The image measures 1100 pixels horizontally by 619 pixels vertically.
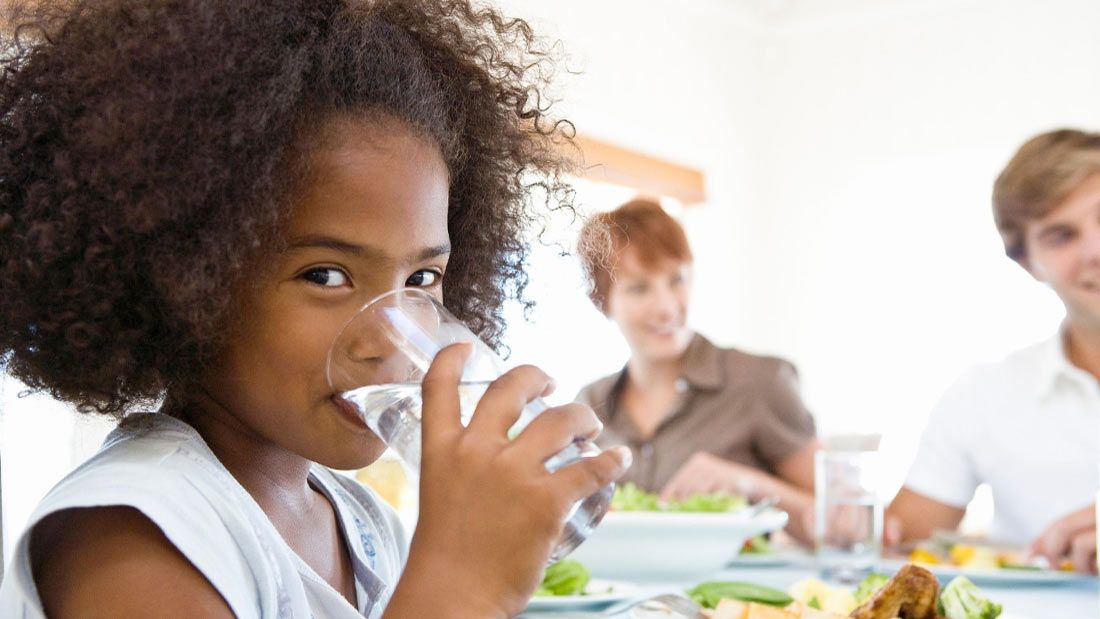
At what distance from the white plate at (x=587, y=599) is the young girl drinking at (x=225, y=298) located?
1.17ft

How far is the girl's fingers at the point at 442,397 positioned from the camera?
28.8 inches

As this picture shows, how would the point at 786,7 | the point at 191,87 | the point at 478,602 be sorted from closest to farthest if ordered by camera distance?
the point at 478,602 → the point at 191,87 → the point at 786,7

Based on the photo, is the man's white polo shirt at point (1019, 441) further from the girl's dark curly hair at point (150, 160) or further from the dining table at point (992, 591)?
the girl's dark curly hair at point (150, 160)

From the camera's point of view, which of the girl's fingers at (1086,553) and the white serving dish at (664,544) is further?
the girl's fingers at (1086,553)

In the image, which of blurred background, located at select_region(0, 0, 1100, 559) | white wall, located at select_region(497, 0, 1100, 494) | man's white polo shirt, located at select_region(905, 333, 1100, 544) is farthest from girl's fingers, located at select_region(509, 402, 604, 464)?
white wall, located at select_region(497, 0, 1100, 494)

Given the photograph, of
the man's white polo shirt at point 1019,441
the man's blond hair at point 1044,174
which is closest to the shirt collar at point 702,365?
the man's white polo shirt at point 1019,441

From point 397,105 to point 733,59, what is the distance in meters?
4.81

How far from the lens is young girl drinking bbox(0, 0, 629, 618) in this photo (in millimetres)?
725

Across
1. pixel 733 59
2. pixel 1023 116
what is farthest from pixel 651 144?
pixel 1023 116

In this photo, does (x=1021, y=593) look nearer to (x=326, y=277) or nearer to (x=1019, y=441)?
(x=326, y=277)

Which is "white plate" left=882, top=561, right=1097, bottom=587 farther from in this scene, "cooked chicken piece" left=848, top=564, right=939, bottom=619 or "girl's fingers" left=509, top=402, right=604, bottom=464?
"girl's fingers" left=509, top=402, right=604, bottom=464

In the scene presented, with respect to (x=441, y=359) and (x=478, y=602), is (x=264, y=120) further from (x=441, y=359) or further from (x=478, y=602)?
(x=478, y=602)

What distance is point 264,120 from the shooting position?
860 millimetres

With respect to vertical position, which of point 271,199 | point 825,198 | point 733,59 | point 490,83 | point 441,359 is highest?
point 733,59
